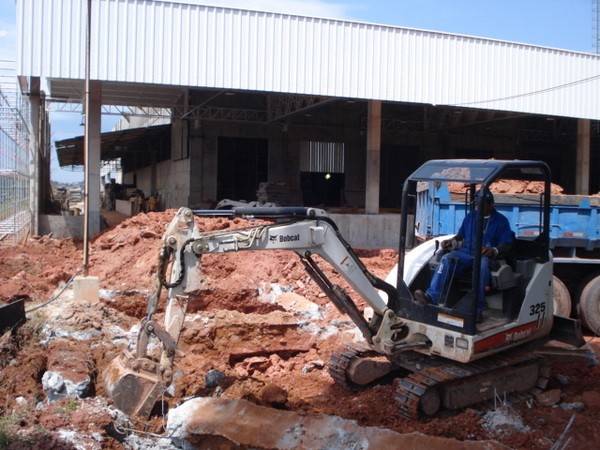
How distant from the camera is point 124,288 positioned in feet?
38.7

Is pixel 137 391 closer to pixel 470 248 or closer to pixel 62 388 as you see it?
pixel 62 388

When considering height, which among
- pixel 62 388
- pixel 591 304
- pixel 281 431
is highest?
pixel 591 304

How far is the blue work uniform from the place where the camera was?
6.98 metres

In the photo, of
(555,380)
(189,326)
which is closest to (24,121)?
(189,326)

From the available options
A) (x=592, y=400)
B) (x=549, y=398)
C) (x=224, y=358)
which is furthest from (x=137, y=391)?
(x=592, y=400)

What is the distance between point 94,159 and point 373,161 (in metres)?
8.65

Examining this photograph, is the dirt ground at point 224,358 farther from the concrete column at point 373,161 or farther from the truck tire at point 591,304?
the concrete column at point 373,161

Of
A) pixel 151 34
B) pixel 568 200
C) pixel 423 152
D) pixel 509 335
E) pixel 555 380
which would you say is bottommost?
pixel 555 380

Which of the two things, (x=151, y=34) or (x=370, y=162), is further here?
(x=370, y=162)

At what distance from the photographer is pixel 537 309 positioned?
7293mm

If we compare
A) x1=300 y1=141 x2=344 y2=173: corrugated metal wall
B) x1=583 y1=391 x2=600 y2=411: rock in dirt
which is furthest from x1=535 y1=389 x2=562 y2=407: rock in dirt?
x1=300 y1=141 x2=344 y2=173: corrugated metal wall

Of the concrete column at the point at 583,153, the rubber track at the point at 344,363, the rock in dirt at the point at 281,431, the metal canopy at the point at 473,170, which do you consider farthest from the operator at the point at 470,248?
the concrete column at the point at 583,153

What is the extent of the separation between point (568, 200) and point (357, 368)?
204 inches

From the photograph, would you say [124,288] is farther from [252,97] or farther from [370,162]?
[252,97]
